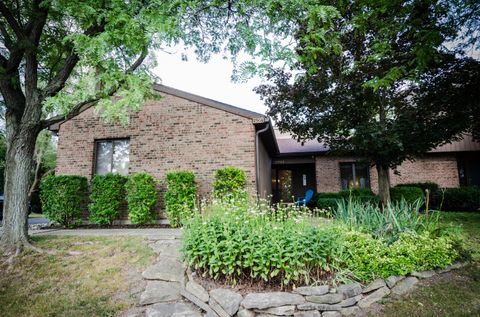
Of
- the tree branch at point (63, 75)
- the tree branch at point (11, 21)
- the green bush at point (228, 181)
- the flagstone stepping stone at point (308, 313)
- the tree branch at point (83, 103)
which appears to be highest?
the tree branch at point (11, 21)

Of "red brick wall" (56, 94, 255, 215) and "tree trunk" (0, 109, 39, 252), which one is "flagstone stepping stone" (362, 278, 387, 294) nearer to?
"red brick wall" (56, 94, 255, 215)

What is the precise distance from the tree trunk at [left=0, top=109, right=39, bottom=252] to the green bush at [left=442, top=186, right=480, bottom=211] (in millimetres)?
15096

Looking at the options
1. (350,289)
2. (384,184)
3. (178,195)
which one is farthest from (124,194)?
(384,184)

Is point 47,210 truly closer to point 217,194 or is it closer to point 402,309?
point 217,194

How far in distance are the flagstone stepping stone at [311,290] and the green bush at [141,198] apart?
5379mm

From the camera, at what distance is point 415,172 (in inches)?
539

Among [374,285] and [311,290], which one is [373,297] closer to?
[374,285]

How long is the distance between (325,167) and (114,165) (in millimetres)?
10358

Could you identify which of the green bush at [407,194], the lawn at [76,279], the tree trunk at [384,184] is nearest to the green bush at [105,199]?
the lawn at [76,279]

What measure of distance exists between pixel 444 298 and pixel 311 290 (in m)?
1.79

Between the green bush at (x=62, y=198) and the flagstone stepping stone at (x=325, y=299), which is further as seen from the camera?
the green bush at (x=62, y=198)

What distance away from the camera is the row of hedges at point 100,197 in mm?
7523

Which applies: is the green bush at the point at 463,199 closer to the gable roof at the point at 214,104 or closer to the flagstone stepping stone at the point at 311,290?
the gable roof at the point at 214,104

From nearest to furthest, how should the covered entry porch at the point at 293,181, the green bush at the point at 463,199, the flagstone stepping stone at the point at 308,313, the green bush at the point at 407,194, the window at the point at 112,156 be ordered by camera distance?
the flagstone stepping stone at the point at 308,313, the window at the point at 112,156, the green bush at the point at 463,199, the green bush at the point at 407,194, the covered entry porch at the point at 293,181
